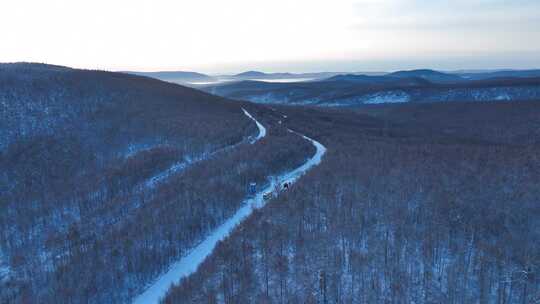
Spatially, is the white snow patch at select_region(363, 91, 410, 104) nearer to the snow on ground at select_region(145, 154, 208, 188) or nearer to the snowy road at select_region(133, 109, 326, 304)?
the snow on ground at select_region(145, 154, 208, 188)

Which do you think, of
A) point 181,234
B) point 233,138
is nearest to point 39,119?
point 233,138

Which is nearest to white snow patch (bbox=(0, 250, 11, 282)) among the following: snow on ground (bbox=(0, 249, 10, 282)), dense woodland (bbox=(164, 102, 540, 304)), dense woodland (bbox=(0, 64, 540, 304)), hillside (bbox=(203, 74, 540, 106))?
snow on ground (bbox=(0, 249, 10, 282))

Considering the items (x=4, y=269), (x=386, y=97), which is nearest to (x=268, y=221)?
(x=4, y=269)

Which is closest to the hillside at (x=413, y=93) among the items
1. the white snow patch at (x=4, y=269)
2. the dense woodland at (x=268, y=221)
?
the dense woodland at (x=268, y=221)

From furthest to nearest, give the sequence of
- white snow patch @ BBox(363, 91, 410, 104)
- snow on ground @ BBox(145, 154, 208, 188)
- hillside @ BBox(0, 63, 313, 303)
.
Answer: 1. white snow patch @ BBox(363, 91, 410, 104)
2. snow on ground @ BBox(145, 154, 208, 188)
3. hillside @ BBox(0, 63, 313, 303)

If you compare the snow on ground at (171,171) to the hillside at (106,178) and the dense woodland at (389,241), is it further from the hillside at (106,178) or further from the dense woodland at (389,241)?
the dense woodland at (389,241)

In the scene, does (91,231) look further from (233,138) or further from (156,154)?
(233,138)

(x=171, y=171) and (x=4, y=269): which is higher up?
(x=171, y=171)

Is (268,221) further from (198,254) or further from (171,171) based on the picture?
(171,171)
